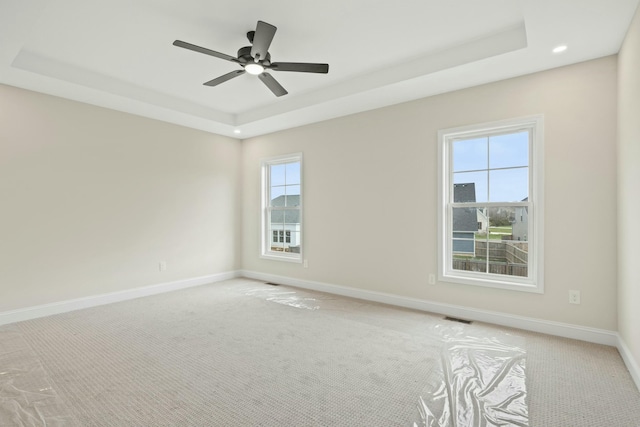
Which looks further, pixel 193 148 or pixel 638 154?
pixel 193 148

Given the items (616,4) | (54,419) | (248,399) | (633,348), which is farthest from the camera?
(633,348)

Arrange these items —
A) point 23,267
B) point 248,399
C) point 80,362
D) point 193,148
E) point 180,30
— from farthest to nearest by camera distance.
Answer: point 193,148 → point 23,267 → point 180,30 → point 80,362 → point 248,399

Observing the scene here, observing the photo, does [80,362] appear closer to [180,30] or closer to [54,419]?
[54,419]

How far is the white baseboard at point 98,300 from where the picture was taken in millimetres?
3546

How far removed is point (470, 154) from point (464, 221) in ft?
2.51

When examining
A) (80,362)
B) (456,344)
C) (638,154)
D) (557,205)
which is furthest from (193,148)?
(638,154)

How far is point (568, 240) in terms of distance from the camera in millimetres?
3041

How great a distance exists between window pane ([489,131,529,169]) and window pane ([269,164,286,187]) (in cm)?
328

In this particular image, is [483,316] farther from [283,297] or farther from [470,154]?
[283,297]

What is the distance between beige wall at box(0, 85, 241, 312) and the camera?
357cm

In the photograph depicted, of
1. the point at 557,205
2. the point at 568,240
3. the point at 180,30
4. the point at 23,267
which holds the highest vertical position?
the point at 180,30

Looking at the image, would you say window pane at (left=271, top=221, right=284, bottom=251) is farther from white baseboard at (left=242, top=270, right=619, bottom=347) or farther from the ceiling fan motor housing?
the ceiling fan motor housing

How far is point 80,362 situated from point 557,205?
4395 mm

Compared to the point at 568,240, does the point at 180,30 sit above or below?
above
